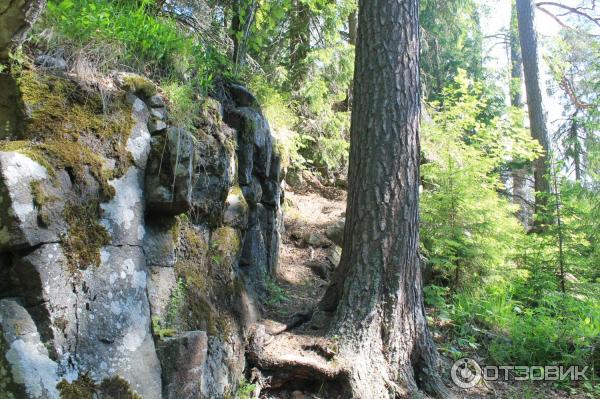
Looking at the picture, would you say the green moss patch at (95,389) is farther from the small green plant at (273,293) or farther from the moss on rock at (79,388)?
the small green plant at (273,293)

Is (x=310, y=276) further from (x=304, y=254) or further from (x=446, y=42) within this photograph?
(x=446, y=42)

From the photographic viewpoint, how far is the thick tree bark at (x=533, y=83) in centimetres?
1054

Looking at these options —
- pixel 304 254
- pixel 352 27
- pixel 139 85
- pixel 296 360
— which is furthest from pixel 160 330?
pixel 352 27

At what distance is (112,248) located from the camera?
2869 mm

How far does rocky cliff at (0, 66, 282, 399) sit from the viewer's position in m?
2.36

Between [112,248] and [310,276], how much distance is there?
396 cm

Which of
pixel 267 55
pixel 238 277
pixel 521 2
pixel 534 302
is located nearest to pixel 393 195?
pixel 238 277

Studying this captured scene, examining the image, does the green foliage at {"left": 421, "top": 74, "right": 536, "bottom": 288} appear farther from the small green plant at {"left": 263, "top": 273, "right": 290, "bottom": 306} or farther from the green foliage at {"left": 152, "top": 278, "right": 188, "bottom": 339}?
the green foliage at {"left": 152, "top": 278, "right": 188, "bottom": 339}

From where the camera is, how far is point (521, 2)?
11.5 meters

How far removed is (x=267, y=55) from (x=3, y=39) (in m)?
7.06

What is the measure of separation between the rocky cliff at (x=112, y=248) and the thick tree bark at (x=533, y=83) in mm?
9027

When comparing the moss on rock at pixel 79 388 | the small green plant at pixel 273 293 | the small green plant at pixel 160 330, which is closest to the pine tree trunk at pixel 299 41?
the small green plant at pixel 273 293

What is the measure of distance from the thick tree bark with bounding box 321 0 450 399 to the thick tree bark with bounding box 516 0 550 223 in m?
7.50

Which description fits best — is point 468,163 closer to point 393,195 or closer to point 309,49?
point 393,195
